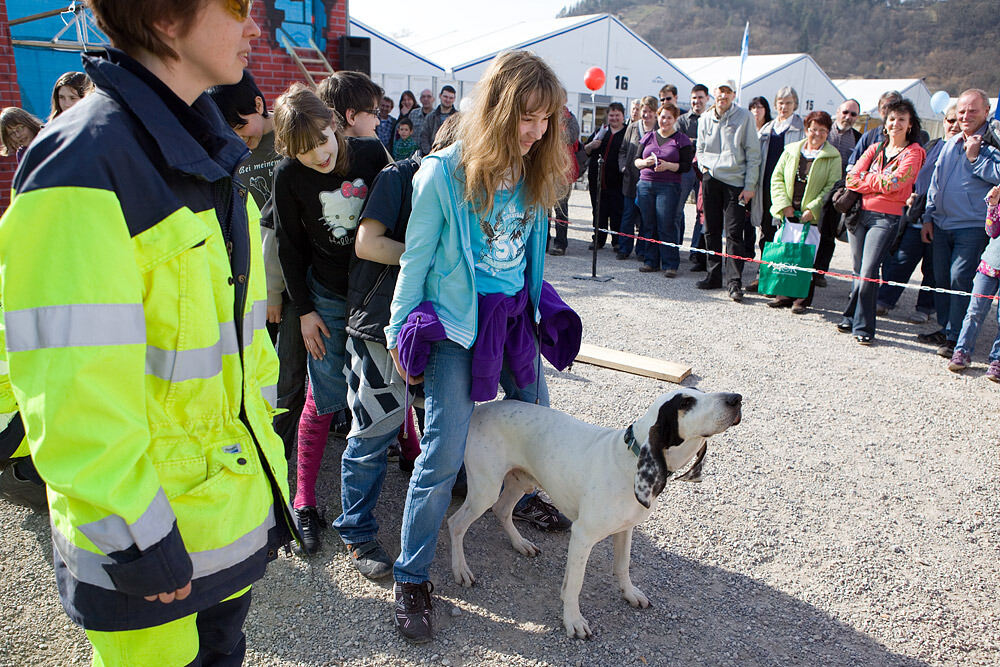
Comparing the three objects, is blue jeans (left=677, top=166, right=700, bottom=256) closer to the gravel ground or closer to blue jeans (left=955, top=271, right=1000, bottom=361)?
blue jeans (left=955, top=271, right=1000, bottom=361)

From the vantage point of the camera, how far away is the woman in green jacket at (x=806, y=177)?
7.11m

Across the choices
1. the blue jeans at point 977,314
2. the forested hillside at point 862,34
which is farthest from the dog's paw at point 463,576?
the forested hillside at point 862,34

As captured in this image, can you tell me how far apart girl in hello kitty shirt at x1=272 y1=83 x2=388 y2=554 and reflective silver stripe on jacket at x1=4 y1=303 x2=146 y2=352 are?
6.05 feet

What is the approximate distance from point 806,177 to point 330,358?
5949mm

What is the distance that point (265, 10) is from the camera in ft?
29.2

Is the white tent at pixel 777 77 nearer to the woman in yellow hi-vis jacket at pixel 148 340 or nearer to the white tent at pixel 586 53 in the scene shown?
the white tent at pixel 586 53

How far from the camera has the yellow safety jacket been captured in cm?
110

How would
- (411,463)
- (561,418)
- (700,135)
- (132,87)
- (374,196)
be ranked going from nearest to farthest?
(132,87) → (374,196) → (561,418) → (411,463) → (700,135)

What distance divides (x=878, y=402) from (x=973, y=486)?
122cm

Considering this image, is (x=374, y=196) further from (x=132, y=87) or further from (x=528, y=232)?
(x=132, y=87)

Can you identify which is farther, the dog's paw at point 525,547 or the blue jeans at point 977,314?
the blue jeans at point 977,314

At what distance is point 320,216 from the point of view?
9.84 feet

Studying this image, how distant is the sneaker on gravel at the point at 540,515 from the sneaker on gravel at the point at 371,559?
0.76m

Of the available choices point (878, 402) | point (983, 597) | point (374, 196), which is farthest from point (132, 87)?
point (878, 402)
